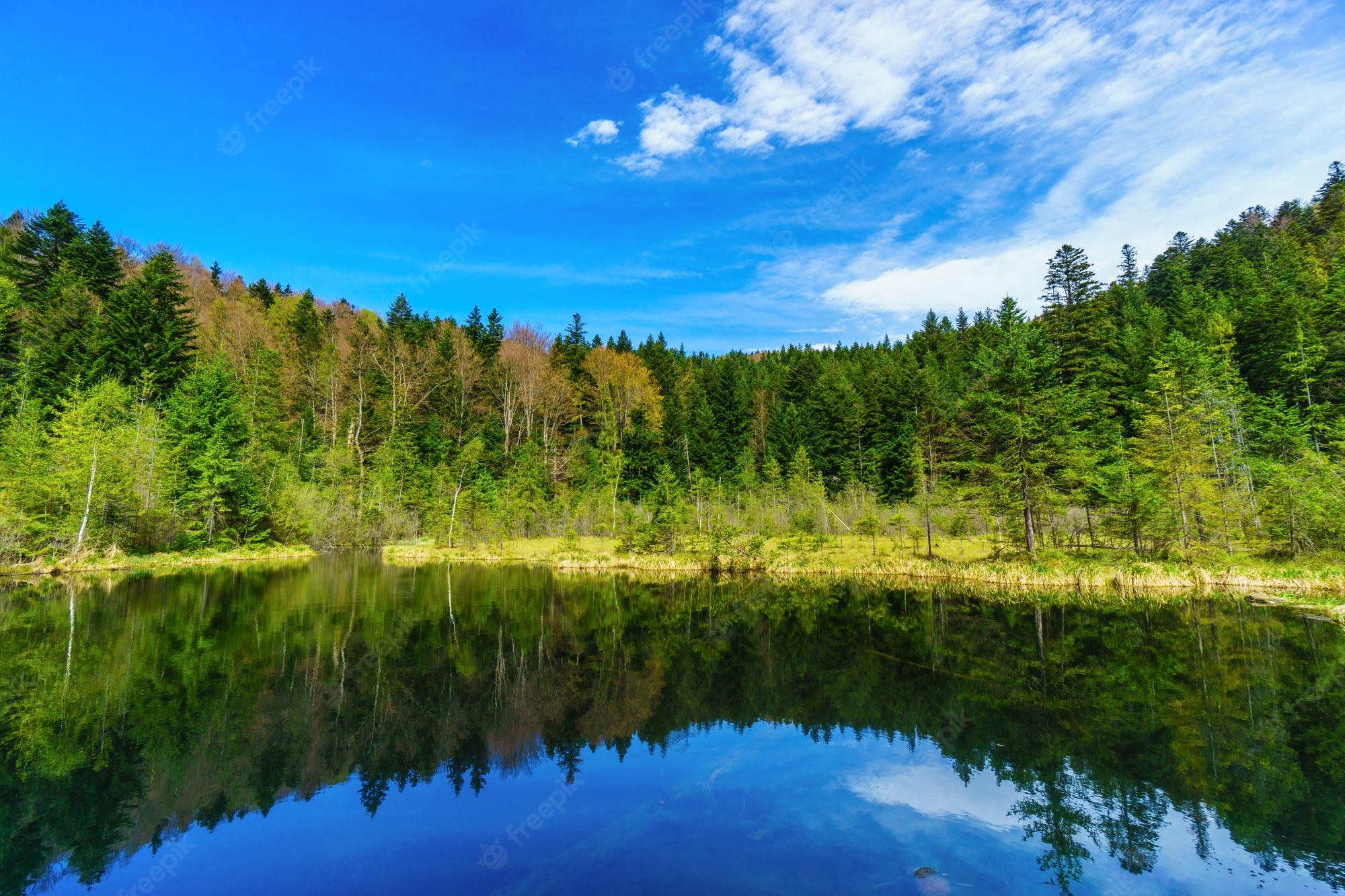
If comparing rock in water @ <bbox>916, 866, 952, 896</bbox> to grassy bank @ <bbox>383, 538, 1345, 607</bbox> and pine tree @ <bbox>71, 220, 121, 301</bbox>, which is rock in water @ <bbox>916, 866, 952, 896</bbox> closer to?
grassy bank @ <bbox>383, 538, 1345, 607</bbox>

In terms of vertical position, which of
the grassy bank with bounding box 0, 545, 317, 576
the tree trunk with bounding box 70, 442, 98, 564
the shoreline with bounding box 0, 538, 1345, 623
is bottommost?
the shoreline with bounding box 0, 538, 1345, 623

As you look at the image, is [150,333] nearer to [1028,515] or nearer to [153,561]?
[153,561]

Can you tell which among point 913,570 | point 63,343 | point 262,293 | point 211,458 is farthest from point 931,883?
point 262,293

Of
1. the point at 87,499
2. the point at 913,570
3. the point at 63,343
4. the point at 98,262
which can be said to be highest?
the point at 98,262

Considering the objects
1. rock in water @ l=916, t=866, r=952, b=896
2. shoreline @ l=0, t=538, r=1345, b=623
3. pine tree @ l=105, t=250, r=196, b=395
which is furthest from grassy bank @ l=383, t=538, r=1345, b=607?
rock in water @ l=916, t=866, r=952, b=896

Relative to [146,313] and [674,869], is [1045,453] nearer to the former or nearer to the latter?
[674,869]

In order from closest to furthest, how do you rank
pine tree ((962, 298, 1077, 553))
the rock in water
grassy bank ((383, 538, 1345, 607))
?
the rock in water → grassy bank ((383, 538, 1345, 607)) → pine tree ((962, 298, 1077, 553))

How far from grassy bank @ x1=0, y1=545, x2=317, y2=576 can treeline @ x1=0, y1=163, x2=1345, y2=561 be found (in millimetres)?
920

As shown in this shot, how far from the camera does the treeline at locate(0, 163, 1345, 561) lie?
87.0ft

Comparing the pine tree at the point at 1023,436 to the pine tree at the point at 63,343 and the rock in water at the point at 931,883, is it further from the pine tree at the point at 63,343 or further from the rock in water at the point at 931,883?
the pine tree at the point at 63,343

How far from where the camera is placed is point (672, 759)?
8875 mm

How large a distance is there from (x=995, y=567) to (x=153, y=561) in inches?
1699

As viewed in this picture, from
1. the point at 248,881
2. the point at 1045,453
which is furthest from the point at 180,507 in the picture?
the point at 1045,453

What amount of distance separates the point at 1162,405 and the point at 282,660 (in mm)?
39580
